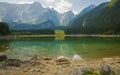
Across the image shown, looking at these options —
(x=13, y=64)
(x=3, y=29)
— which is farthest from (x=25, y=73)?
(x=3, y=29)

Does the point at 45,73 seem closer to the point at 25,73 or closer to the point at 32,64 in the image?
the point at 25,73

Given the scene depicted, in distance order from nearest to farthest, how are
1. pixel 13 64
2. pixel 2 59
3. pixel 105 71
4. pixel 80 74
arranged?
1. pixel 80 74
2. pixel 105 71
3. pixel 13 64
4. pixel 2 59

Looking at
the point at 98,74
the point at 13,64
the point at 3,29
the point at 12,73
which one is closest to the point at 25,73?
the point at 12,73

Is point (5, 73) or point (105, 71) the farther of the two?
point (5, 73)

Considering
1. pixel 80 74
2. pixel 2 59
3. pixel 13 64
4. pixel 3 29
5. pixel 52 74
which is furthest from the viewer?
pixel 3 29

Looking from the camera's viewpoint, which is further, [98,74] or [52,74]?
[52,74]

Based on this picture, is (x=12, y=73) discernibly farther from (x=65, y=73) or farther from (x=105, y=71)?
(x=105, y=71)

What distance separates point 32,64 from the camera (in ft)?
103

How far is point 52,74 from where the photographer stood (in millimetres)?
24062

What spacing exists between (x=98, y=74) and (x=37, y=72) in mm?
7741

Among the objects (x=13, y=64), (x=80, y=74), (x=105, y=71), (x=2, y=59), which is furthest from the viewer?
(x=2, y=59)

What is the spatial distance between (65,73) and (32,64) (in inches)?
321

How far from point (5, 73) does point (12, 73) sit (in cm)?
70

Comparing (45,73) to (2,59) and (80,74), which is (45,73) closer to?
(80,74)
